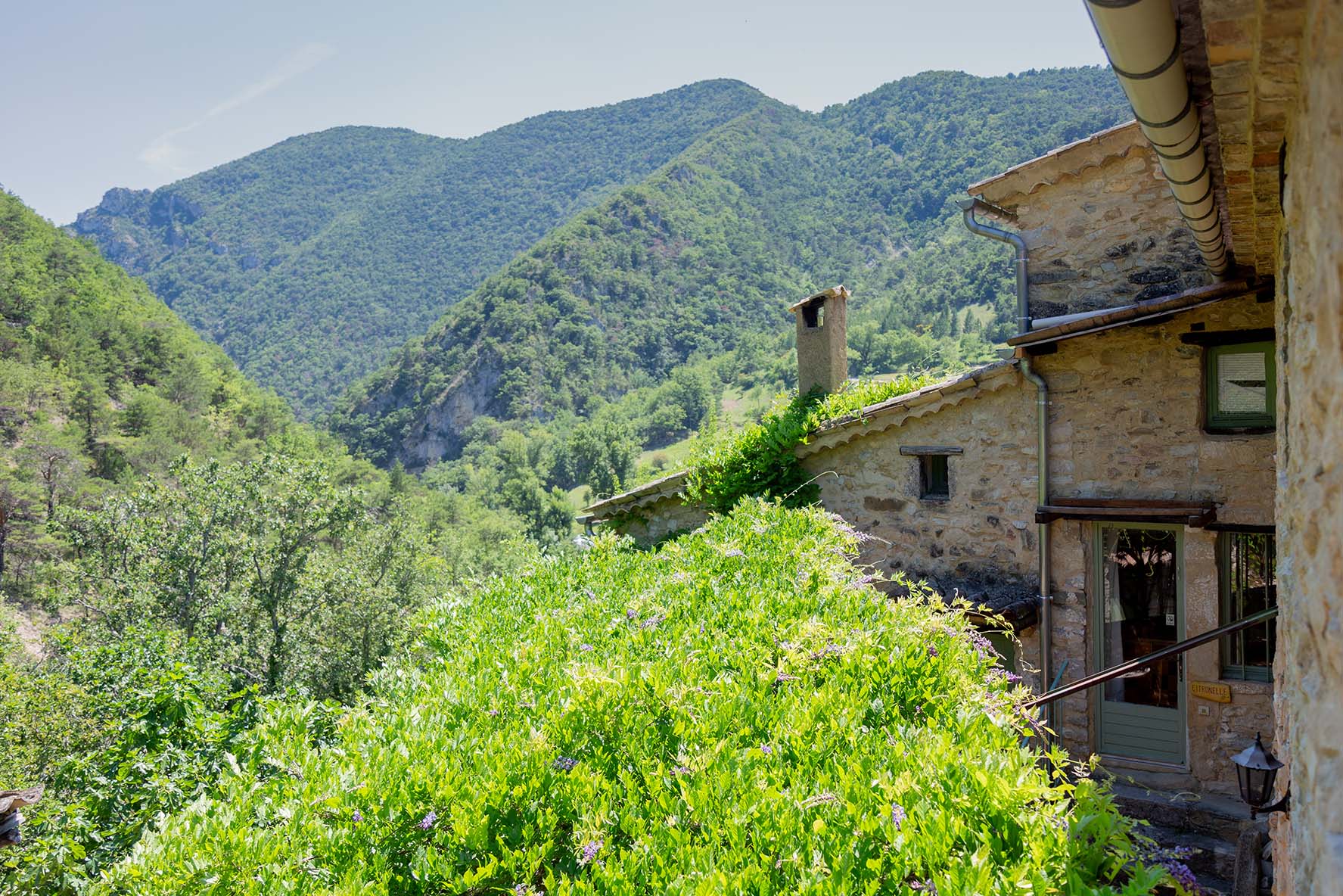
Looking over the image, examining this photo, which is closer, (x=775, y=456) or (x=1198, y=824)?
(x=1198, y=824)

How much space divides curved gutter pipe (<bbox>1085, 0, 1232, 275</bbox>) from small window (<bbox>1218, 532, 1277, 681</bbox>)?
4.33 meters

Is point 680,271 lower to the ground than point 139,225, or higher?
lower

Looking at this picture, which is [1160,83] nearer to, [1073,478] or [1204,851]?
[1073,478]

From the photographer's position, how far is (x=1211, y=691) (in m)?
7.48

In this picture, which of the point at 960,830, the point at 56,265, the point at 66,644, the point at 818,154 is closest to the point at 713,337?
the point at 818,154

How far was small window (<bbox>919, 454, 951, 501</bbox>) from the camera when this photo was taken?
8.96 m

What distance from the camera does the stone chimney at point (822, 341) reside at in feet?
33.6

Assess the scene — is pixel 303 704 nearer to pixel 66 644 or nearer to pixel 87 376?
pixel 66 644

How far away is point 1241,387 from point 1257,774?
521 cm

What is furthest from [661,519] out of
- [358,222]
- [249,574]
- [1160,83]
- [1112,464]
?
[358,222]

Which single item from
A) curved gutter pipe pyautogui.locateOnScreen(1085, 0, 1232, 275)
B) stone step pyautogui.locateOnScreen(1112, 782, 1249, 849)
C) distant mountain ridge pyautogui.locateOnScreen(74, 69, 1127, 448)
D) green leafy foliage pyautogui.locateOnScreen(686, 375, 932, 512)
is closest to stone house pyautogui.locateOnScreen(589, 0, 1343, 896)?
stone step pyautogui.locateOnScreen(1112, 782, 1249, 849)

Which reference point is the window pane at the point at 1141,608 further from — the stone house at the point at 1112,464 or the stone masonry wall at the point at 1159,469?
the stone masonry wall at the point at 1159,469

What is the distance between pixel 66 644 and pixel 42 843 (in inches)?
268

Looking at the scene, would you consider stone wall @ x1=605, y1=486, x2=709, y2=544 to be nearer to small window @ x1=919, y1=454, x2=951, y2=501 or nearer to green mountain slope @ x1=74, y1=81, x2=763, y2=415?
small window @ x1=919, y1=454, x2=951, y2=501
